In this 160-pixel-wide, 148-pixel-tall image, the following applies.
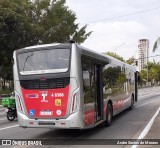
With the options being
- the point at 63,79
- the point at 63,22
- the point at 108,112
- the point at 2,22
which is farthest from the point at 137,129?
the point at 63,22

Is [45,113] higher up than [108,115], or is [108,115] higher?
[45,113]

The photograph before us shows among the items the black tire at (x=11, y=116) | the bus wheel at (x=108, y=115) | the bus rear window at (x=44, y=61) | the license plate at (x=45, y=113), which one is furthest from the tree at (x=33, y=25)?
the license plate at (x=45, y=113)

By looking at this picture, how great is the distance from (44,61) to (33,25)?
23.8 m

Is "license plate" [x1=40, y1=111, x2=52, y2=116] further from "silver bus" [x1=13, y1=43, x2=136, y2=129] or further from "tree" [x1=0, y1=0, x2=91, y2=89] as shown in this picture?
"tree" [x1=0, y1=0, x2=91, y2=89]

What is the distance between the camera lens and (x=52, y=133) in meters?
11.9

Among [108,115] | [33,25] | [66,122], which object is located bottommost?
[108,115]

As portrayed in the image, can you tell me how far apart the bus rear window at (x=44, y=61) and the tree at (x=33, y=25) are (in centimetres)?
1805

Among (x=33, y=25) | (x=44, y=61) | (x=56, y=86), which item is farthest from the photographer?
(x=33, y=25)

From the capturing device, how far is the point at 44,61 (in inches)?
412

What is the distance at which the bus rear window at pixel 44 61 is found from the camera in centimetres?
1024

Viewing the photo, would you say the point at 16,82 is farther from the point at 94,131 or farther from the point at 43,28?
the point at 43,28

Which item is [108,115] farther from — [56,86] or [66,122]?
[56,86]

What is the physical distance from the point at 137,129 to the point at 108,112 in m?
1.47

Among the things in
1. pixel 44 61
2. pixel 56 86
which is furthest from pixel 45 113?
pixel 44 61
